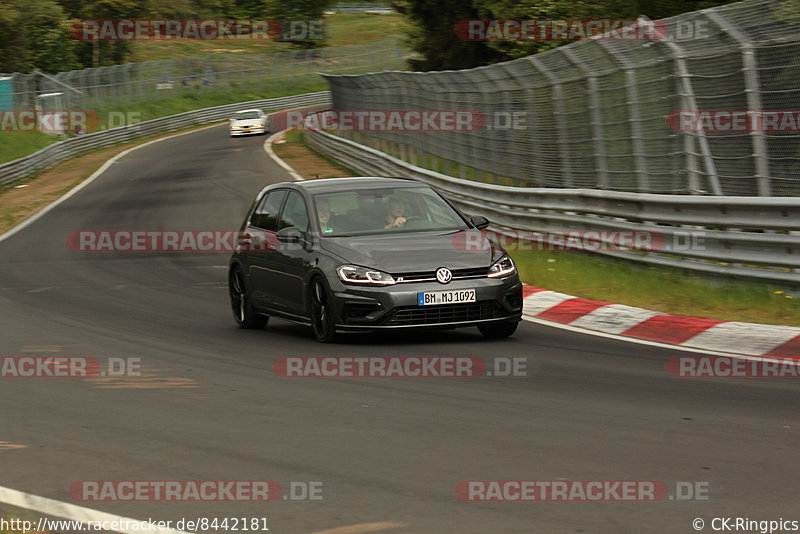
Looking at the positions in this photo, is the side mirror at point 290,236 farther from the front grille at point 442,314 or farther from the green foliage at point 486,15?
the green foliage at point 486,15

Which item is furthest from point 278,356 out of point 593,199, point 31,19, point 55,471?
point 31,19

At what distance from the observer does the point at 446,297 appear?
397 inches

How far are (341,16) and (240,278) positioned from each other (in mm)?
123338

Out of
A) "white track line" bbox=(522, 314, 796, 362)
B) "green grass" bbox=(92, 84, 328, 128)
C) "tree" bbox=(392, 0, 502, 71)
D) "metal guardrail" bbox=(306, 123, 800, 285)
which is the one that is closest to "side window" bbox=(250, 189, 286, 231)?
"white track line" bbox=(522, 314, 796, 362)

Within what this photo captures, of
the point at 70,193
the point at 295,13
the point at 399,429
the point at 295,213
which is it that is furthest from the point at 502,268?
the point at 295,13

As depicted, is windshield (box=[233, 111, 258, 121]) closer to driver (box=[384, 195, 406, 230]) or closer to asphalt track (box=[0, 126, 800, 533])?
asphalt track (box=[0, 126, 800, 533])

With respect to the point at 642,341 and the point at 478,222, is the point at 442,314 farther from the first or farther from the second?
the point at 642,341

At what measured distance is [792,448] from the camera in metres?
6.15

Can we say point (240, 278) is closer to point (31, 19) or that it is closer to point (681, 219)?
point (681, 219)

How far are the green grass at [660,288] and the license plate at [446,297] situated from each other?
2686 mm

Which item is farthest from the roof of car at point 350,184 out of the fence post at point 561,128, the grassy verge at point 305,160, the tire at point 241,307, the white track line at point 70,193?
the grassy verge at point 305,160

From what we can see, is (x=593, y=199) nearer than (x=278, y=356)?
No

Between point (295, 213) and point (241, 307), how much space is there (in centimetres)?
145

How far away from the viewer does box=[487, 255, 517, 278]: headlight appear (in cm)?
1034
